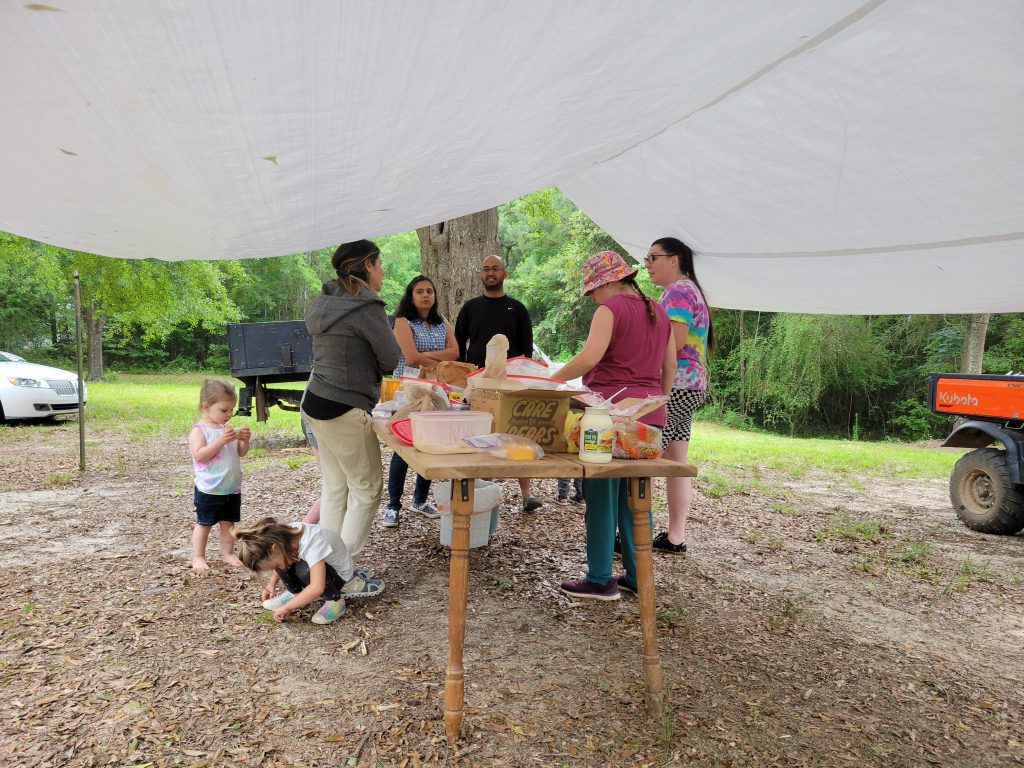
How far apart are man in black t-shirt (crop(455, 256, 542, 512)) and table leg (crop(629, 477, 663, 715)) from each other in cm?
212

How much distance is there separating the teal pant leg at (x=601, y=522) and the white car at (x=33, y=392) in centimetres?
925

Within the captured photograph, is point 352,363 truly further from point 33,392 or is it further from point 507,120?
point 33,392

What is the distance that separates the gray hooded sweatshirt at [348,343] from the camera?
9.92 feet

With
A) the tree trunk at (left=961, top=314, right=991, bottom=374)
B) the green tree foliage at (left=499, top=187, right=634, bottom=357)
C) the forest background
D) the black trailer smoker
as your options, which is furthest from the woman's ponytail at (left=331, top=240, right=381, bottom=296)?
the green tree foliage at (left=499, top=187, right=634, bottom=357)

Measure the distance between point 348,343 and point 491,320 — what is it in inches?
58.5

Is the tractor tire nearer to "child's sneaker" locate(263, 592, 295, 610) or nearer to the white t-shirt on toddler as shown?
the white t-shirt on toddler

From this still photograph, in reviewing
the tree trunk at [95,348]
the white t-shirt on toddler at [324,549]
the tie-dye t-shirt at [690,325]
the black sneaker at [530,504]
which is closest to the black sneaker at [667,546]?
the tie-dye t-shirt at [690,325]

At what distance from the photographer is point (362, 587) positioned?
321 centimetres

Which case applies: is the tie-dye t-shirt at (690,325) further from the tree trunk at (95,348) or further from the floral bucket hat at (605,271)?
the tree trunk at (95,348)

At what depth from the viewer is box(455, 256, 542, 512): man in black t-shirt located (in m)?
4.37

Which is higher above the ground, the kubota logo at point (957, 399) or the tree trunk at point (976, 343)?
the tree trunk at point (976, 343)

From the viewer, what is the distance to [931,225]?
8.80 ft

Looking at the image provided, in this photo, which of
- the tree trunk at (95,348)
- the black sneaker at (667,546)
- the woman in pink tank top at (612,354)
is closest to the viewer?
the woman in pink tank top at (612,354)

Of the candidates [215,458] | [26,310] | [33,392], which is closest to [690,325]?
[215,458]
